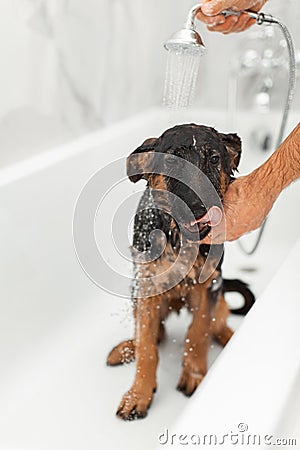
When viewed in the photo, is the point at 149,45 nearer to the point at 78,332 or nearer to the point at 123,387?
the point at 78,332

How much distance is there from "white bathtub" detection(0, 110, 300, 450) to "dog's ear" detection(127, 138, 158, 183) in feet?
0.32

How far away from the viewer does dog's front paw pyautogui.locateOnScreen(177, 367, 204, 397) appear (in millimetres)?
1274

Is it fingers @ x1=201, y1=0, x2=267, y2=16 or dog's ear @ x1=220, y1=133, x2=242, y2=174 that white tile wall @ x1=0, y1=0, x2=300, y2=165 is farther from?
dog's ear @ x1=220, y1=133, x2=242, y2=174

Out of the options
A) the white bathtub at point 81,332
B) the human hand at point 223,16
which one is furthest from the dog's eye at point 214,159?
the human hand at point 223,16

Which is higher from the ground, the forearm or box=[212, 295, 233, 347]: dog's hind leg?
the forearm

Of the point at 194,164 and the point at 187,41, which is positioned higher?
the point at 187,41

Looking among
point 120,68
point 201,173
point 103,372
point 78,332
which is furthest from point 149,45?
point 201,173

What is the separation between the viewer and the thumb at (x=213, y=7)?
110cm

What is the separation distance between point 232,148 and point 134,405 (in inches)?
21.0

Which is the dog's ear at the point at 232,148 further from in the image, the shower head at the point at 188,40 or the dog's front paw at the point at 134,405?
the dog's front paw at the point at 134,405

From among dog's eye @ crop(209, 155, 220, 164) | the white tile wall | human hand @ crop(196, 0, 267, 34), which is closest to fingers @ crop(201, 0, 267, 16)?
human hand @ crop(196, 0, 267, 34)

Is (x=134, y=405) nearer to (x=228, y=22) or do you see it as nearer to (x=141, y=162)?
(x=141, y=162)

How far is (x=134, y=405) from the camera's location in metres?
1.23

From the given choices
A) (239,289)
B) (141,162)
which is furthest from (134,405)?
(141,162)
